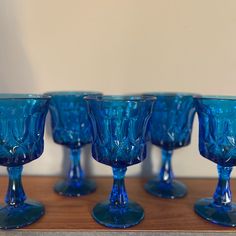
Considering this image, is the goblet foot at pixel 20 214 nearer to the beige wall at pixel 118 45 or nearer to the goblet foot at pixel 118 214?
the goblet foot at pixel 118 214

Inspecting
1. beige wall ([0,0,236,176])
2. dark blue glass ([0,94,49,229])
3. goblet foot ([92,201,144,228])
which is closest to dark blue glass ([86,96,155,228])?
goblet foot ([92,201,144,228])

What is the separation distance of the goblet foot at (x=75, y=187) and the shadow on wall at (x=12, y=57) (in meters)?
0.28

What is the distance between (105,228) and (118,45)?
0.48m

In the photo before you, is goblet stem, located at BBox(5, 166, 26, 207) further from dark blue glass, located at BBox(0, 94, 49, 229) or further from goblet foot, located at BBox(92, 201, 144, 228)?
goblet foot, located at BBox(92, 201, 144, 228)

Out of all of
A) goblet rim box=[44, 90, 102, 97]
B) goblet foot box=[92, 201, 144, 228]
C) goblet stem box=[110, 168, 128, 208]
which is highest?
goblet rim box=[44, 90, 102, 97]

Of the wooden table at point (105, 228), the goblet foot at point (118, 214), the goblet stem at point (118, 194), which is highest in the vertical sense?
the goblet stem at point (118, 194)

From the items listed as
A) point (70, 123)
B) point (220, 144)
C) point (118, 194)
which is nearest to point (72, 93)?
point (70, 123)

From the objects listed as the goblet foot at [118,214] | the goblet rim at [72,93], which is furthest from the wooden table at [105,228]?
the goblet rim at [72,93]

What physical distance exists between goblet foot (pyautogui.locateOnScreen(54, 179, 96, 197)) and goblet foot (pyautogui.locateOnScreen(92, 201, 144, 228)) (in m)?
0.09

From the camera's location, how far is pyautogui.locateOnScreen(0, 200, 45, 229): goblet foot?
0.54 m

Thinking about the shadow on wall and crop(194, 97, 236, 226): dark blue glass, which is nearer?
crop(194, 97, 236, 226): dark blue glass

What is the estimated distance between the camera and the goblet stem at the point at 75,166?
2.44 ft

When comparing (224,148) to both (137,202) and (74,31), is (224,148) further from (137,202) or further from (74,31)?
(74,31)

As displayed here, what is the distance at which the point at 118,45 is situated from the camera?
2.48 ft
